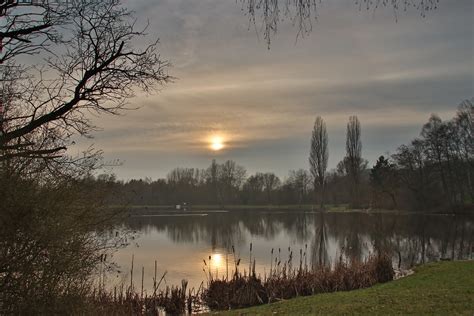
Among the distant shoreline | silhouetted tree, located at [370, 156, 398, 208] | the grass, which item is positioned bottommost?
the grass

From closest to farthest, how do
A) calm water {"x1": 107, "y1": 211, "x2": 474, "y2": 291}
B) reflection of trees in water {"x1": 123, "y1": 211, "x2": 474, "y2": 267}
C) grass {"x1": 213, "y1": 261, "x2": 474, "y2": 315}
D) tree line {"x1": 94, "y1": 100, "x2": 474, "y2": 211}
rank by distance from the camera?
1. grass {"x1": 213, "y1": 261, "x2": 474, "y2": 315}
2. calm water {"x1": 107, "y1": 211, "x2": 474, "y2": 291}
3. reflection of trees in water {"x1": 123, "y1": 211, "x2": 474, "y2": 267}
4. tree line {"x1": 94, "y1": 100, "x2": 474, "y2": 211}

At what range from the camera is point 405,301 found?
32.2 feet

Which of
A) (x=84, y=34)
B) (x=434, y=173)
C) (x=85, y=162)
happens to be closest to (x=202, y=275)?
(x=85, y=162)

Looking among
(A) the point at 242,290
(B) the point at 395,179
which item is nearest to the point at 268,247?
(A) the point at 242,290

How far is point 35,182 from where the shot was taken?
5.50 meters

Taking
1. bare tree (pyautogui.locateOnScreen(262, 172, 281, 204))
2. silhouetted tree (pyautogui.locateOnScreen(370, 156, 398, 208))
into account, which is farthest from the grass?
bare tree (pyautogui.locateOnScreen(262, 172, 281, 204))

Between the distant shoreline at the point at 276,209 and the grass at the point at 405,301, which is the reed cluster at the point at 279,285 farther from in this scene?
the distant shoreline at the point at 276,209

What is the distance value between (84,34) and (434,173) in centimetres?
5824

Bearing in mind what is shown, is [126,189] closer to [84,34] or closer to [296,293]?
[84,34]

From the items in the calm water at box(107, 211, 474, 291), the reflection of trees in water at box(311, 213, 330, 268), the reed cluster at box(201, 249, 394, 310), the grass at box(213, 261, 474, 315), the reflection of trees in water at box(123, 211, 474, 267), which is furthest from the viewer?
the reflection of trees in water at box(123, 211, 474, 267)

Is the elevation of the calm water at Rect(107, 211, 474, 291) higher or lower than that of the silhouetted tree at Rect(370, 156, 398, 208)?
lower

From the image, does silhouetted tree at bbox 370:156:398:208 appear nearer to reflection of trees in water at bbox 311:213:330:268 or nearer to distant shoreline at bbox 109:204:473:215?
distant shoreline at bbox 109:204:473:215

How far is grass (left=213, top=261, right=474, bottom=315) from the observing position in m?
8.73

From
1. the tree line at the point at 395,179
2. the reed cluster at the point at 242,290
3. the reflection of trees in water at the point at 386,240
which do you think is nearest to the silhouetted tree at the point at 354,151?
the tree line at the point at 395,179
